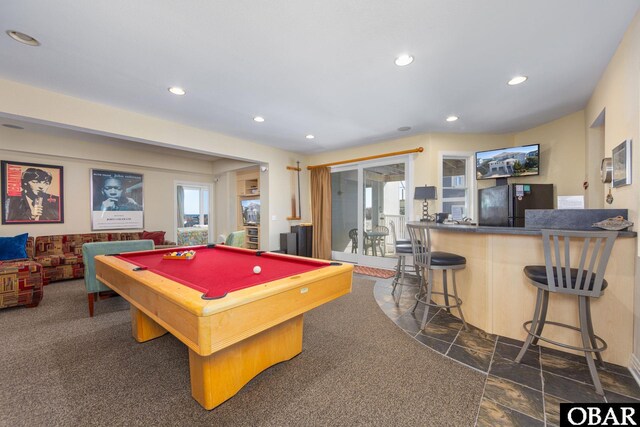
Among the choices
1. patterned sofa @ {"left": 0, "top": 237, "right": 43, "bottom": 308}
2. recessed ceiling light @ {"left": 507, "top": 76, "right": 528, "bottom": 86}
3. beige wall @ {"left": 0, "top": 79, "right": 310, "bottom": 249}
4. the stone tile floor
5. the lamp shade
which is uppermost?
recessed ceiling light @ {"left": 507, "top": 76, "right": 528, "bottom": 86}

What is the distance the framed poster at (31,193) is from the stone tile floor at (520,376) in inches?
253

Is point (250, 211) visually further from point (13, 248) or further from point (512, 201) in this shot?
point (512, 201)

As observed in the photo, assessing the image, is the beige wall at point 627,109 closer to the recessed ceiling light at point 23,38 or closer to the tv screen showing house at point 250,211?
the recessed ceiling light at point 23,38

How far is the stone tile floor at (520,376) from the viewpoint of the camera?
1518 millimetres

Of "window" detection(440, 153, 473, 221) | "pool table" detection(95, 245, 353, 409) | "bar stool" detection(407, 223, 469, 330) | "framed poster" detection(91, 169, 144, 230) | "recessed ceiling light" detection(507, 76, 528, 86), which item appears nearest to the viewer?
"pool table" detection(95, 245, 353, 409)

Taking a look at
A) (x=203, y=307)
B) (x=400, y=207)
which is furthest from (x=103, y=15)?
(x=400, y=207)

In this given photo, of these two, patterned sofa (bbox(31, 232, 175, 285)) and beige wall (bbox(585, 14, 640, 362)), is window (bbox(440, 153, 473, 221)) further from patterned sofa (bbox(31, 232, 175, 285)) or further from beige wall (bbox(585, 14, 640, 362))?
patterned sofa (bbox(31, 232, 175, 285))

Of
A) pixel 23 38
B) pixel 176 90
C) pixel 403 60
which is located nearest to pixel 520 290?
pixel 403 60

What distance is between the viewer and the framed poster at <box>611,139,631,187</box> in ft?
6.55

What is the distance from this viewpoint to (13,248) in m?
4.01

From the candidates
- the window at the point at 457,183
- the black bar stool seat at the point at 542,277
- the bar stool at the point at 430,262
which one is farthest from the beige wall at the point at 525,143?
the black bar stool seat at the point at 542,277

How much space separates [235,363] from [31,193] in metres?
5.75

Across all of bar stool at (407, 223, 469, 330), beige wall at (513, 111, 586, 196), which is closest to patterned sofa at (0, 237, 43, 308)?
bar stool at (407, 223, 469, 330)

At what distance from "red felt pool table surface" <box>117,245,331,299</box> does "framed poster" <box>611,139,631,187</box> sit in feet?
8.06
